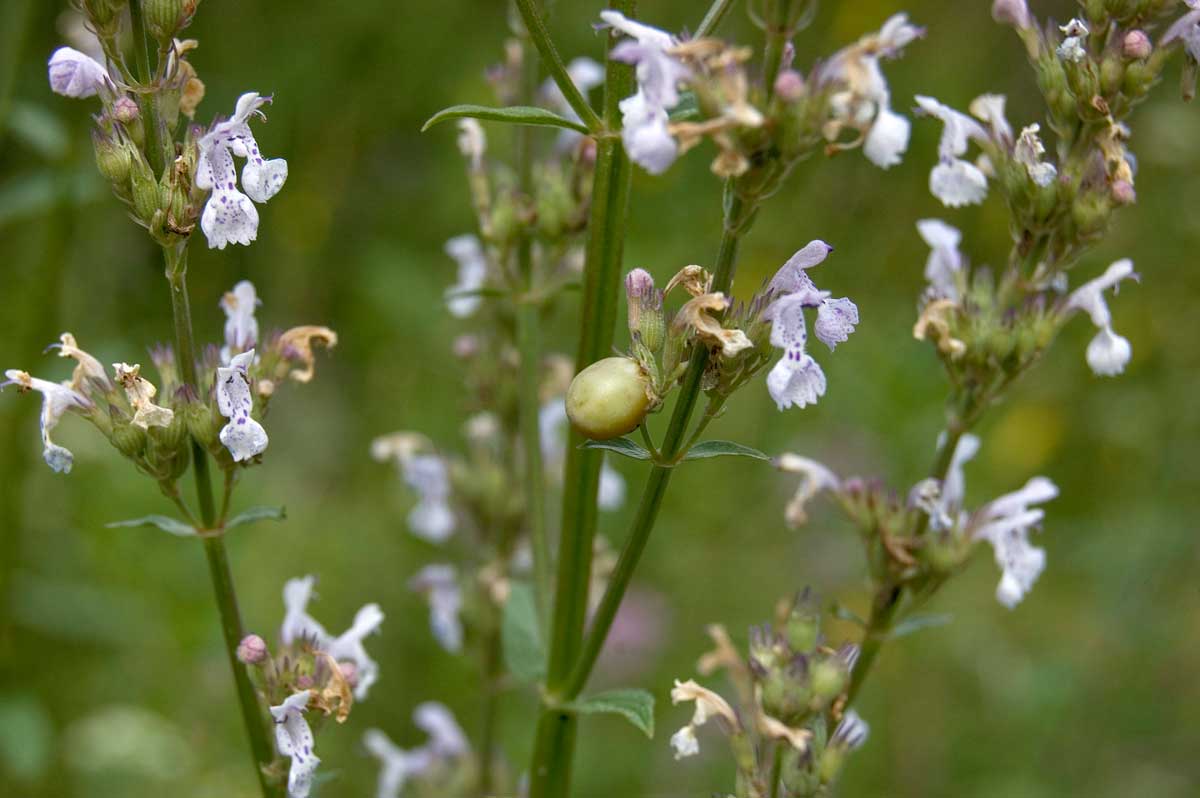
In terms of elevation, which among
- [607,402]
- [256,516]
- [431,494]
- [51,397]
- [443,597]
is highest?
[607,402]

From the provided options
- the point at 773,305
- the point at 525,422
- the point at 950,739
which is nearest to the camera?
the point at 773,305

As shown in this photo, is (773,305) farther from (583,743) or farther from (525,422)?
(583,743)

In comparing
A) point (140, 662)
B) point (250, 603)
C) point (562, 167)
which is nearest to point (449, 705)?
point (250, 603)

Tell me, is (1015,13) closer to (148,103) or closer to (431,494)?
(148,103)

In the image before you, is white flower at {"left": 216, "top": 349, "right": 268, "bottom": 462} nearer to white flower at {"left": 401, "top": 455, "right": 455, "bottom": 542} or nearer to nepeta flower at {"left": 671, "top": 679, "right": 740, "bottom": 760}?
nepeta flower at {"left": 671, "top": 679, "right": 740, "bottom": 760}

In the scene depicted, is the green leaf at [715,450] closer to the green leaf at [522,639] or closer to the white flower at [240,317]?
the green leaf at [522,639]

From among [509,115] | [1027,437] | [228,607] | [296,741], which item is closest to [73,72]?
[509,115]
